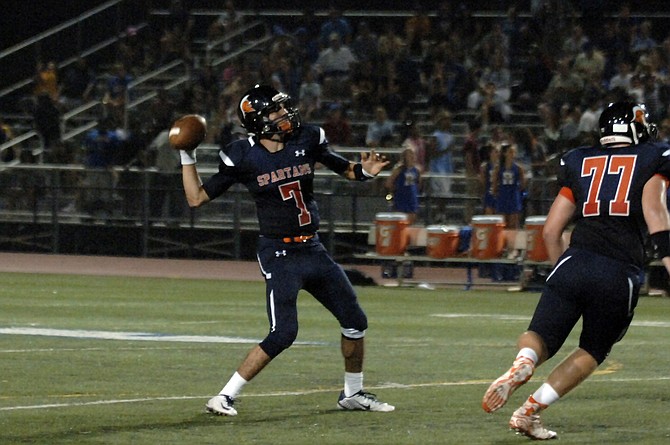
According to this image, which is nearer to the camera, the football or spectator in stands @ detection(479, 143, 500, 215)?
the football

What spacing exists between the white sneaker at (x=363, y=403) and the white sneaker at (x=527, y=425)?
1.53 m

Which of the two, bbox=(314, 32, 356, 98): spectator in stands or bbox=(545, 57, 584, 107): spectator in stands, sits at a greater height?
bbox=(314, 32, 356, 98): spectator in stands

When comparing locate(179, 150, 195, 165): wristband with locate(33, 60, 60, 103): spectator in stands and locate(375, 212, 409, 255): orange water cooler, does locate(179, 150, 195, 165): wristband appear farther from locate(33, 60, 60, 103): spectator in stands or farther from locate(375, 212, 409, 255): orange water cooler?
locate(33, 60, 60, 103): spectator in stands

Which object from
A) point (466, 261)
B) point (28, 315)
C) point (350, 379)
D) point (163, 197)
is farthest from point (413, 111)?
point (350, 379)

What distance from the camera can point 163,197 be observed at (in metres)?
26.7

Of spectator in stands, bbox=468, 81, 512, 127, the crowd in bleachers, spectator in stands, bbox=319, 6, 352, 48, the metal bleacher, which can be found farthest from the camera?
spectator in stands, bbox=319, 6, 352, 48

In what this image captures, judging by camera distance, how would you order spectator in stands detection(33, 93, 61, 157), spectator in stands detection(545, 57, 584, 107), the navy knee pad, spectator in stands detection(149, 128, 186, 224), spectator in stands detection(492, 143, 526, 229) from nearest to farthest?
the navy knee pad < spectator in stands detection(492, 143, 526, 229) < spectator in stands detection(545, 57, 584, 107) < spectator in stands detection(149, 128, 186, 224) < spectator in stands detection(33, 93, 61, 157)

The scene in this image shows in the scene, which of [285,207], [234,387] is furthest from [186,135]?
[234,387]

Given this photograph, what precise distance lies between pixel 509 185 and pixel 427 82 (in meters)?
7.24

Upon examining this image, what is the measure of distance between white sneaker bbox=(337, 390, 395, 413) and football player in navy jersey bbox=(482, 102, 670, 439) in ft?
5.12

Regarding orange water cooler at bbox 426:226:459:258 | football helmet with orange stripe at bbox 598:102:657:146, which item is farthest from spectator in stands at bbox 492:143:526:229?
football helmet with orange stripe at bbox 598:102:657:146

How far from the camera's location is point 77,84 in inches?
1309

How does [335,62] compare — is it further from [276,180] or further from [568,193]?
[568,193]

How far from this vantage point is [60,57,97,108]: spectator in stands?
33.0m
